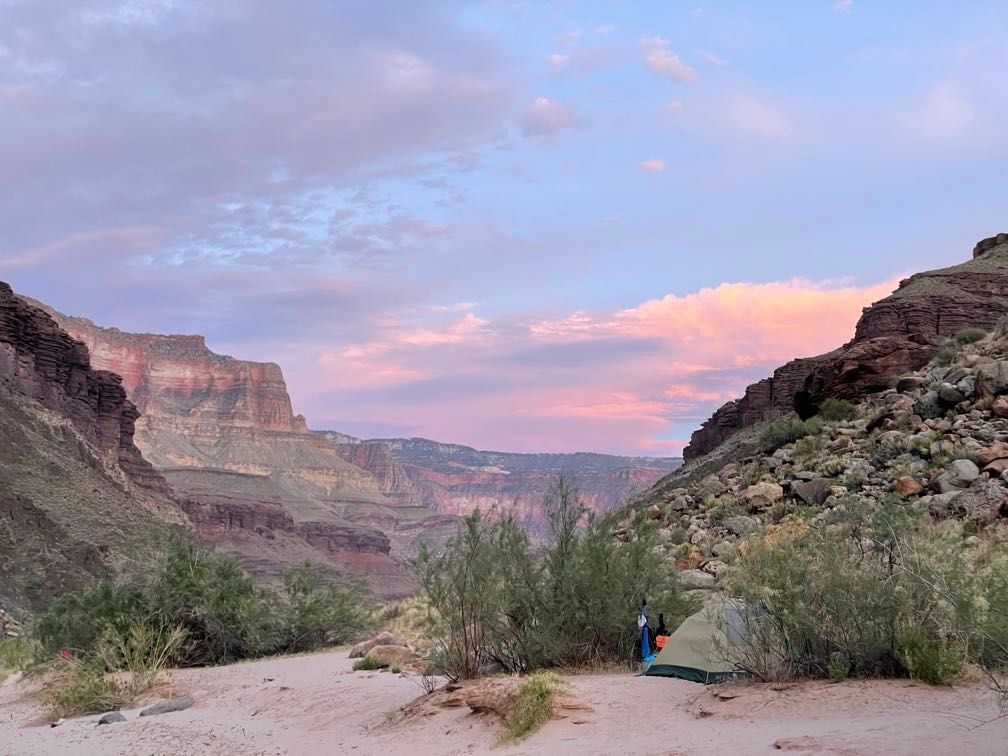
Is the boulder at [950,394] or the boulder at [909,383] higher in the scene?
the boulder at [909,383]

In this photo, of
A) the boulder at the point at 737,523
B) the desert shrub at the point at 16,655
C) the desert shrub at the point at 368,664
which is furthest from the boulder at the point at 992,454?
the desert shrub at the point at 16,655

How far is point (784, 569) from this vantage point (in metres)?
10.6

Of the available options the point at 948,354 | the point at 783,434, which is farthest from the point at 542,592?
the point at 948,354

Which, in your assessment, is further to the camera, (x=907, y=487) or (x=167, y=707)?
(x=907, y=487)

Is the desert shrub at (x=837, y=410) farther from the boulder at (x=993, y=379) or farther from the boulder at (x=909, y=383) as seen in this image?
the boulder at (x=993, y=379)

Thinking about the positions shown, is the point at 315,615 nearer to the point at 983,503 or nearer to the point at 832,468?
the point at 832,468

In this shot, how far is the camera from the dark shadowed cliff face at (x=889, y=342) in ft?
98.2

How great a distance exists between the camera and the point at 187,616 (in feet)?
74.4

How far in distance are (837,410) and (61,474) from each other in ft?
165

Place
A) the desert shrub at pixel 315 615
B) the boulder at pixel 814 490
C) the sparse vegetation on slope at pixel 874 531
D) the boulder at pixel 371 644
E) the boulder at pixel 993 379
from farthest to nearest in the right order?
1. the desert shrub at pixel 315 615
2. the boulder at pixel 993 379
3. the boulder at pixel 814 490
4. the boulder at pixel 371 644
5. the sparse vegetation on slope at pixel 874 531

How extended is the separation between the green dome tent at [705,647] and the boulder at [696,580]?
4.68 meters

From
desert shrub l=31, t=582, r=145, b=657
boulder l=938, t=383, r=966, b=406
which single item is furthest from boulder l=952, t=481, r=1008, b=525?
desert shrub l=31, t=582, r=145, b=657

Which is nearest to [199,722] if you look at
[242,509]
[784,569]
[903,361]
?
[784,569]

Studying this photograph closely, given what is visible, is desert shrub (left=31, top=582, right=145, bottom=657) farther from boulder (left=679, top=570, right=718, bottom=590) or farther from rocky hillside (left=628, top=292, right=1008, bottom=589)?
boulder (left=679, top=570, right=718, bottom=590)
